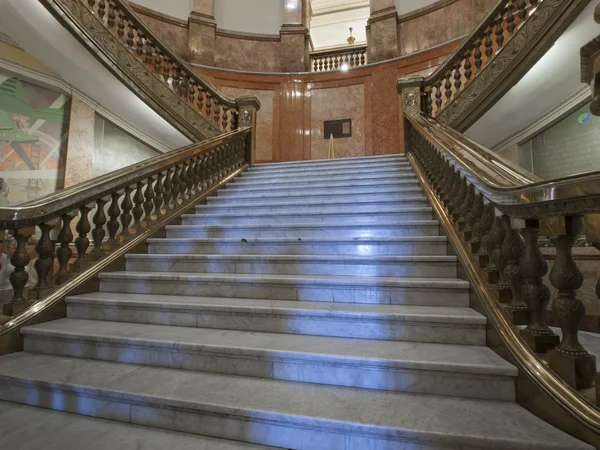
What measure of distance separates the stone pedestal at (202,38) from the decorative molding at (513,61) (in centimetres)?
572

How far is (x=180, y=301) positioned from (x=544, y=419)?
1.71m

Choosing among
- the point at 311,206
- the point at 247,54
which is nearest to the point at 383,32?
the point at 247,54

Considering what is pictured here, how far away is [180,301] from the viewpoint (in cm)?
190

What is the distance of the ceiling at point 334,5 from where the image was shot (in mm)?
11734

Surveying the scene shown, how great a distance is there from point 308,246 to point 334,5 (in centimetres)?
1246

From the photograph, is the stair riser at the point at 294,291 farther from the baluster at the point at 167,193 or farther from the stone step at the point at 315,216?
the baluster at the point at 167,193

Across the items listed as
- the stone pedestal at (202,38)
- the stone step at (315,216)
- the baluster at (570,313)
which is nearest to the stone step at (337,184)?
the stone step at (315,216)

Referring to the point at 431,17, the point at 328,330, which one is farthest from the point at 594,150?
the point at 431,17

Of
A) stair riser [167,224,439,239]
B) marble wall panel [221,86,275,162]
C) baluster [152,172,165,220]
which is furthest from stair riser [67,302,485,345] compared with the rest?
marble wall panel [221,86,275,162]

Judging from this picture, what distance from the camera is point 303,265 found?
85.7 inches

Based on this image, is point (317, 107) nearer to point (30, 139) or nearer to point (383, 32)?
point (383, 32)

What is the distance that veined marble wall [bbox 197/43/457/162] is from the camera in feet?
23.8

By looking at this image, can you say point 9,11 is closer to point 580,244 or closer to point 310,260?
point 310,260

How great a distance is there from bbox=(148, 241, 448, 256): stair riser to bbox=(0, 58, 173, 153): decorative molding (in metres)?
3.06
